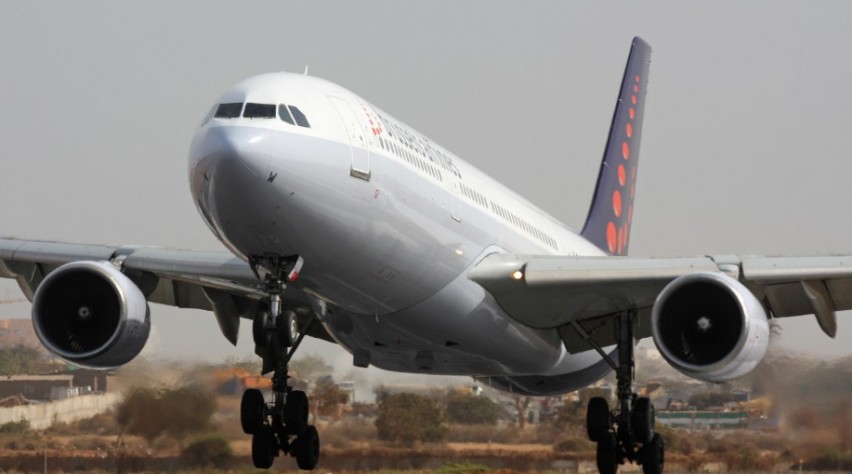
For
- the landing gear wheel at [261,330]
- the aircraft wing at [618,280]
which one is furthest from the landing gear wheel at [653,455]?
the landing gear wheel at [261,330]

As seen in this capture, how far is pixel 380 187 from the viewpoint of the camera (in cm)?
1633

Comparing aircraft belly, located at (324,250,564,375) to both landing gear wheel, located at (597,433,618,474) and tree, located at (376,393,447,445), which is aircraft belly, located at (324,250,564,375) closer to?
landing gear wheel, located at (597,433,618,474)

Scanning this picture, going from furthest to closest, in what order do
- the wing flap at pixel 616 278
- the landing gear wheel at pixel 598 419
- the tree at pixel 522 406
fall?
the tree at pixel 522 406 → the landing gear wheel at pixel 598 419 → the wing flap at pixel 616 278

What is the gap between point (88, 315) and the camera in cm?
1945

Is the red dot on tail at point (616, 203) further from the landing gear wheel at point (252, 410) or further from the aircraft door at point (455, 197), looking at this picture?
the landing gear wheel at point (252, 410)

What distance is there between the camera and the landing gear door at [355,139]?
15828mm

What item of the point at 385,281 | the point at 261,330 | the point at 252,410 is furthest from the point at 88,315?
the point at 385,281

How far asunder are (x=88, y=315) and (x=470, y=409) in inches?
342

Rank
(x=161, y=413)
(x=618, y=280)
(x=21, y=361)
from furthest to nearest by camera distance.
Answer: (x=21, y=361) < (x=161, y=413) < (x=618, y=280)

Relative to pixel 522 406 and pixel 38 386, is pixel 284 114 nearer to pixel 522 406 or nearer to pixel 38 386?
pixel 38 386

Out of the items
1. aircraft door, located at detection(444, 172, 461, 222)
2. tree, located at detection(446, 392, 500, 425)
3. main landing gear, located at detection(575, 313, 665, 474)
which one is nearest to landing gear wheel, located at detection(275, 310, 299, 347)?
aircraft door, located at detection(444, 172, 461, 222)

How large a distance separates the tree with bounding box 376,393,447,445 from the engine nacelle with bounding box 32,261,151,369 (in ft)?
20.8

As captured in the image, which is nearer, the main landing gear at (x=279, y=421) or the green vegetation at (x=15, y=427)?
the main landing gear at (x=279, y=421)

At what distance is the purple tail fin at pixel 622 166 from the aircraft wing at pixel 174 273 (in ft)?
29.8
